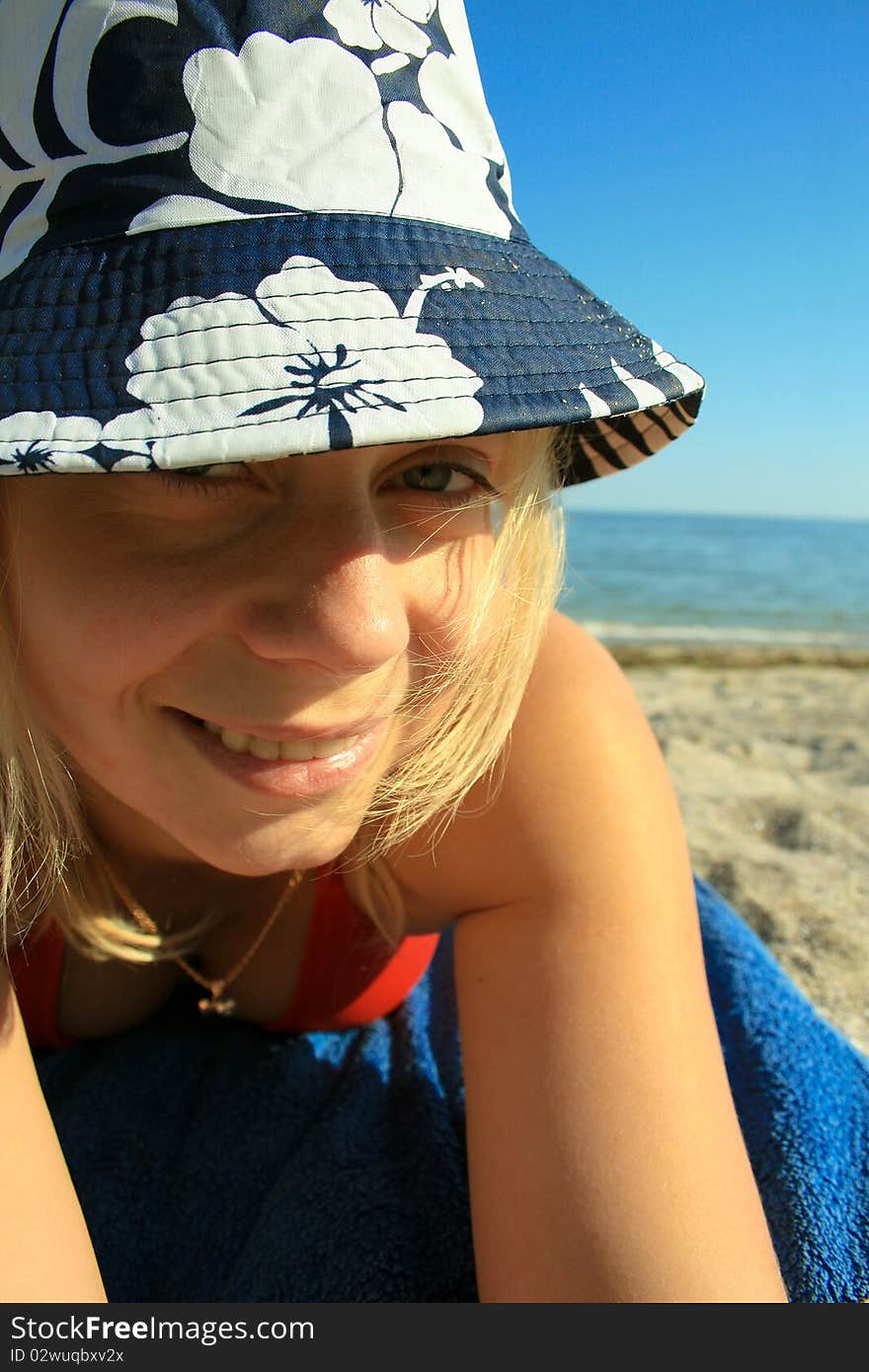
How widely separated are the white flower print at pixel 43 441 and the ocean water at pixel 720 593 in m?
0.88

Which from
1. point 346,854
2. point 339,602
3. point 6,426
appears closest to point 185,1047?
point 346,854

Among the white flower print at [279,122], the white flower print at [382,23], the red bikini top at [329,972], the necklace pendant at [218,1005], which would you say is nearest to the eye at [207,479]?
the white flower print at [279,122]

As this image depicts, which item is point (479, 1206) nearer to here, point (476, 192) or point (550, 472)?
point (550, 472)

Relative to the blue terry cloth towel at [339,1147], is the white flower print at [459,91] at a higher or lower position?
higher

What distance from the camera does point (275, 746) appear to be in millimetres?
1044

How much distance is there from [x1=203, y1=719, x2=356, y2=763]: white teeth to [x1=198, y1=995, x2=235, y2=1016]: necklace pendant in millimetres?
745

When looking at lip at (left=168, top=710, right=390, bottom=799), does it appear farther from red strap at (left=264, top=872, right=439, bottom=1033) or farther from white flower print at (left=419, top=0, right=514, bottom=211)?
white flower print at (left=419, top=0, right=514, bottom=211)

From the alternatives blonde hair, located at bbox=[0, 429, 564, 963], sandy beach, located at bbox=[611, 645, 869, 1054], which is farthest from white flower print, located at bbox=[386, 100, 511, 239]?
sandy beach, located at bbox=[611, 645, 869, 1054]

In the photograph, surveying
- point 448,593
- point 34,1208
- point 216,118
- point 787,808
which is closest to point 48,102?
point 216,118

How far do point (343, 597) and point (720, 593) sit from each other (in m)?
14.6

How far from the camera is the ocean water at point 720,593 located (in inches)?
379

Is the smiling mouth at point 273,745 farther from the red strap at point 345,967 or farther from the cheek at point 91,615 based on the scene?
the red strap at point 345,967

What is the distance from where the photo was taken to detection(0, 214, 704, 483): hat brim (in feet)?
2.46

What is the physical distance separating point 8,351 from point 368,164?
1.16 feet
